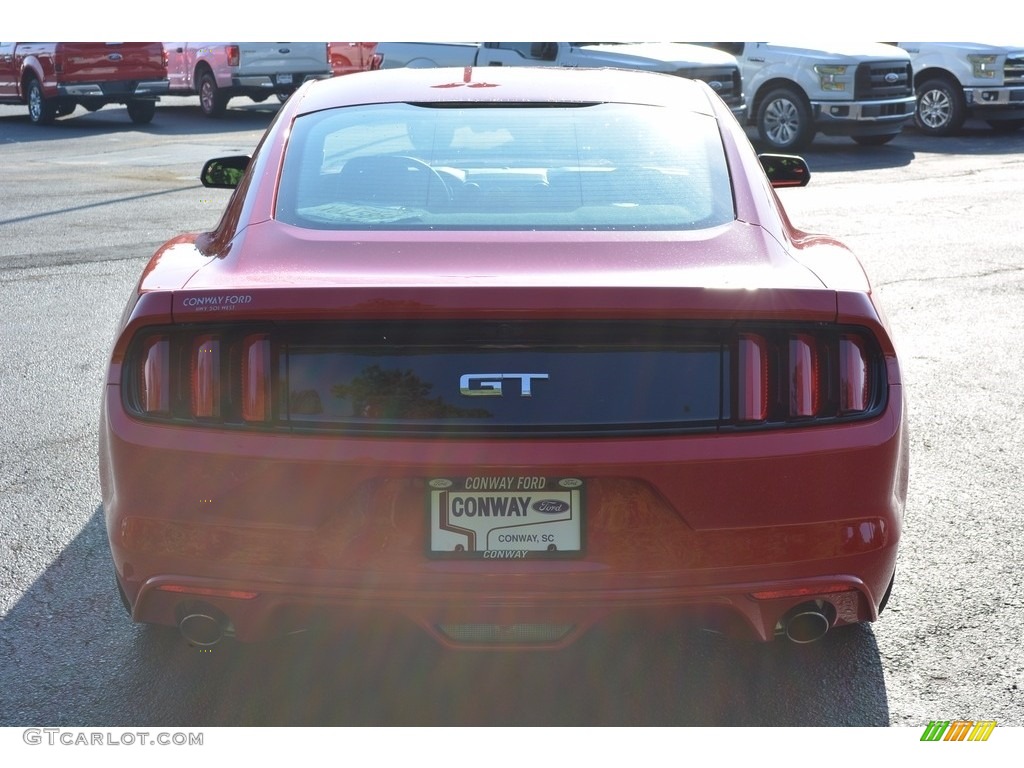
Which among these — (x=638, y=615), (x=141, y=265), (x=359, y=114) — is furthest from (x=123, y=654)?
(x=141, y=265)

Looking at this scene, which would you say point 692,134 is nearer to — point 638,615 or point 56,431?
point 638,615

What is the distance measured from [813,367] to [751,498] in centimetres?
34

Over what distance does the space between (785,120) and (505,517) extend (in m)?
15.4

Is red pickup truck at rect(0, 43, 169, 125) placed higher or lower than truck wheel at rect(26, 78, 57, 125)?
higher

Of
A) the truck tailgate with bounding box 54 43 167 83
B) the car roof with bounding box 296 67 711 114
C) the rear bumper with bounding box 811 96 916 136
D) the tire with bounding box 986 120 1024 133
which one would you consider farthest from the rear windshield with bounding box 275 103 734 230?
the truck tailgate with bounding box 54 43 167 83

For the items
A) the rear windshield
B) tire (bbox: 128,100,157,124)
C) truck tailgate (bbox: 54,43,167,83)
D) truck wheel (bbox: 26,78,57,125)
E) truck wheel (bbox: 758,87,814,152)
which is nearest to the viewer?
the rear windshield

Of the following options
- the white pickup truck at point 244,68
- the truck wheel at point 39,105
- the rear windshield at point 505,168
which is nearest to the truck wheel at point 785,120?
the white pickup truck at point 244,68

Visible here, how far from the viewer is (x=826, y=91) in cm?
1712

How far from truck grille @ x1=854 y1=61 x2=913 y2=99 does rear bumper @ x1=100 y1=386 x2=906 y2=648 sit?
1483 cm

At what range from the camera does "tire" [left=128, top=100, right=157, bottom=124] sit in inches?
917

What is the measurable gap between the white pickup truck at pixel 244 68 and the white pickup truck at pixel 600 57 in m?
4.38

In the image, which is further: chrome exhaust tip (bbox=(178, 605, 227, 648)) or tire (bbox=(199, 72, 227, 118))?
tire (bbox=(199, 72, 227, 118))

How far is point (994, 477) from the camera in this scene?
5199 millimetres
